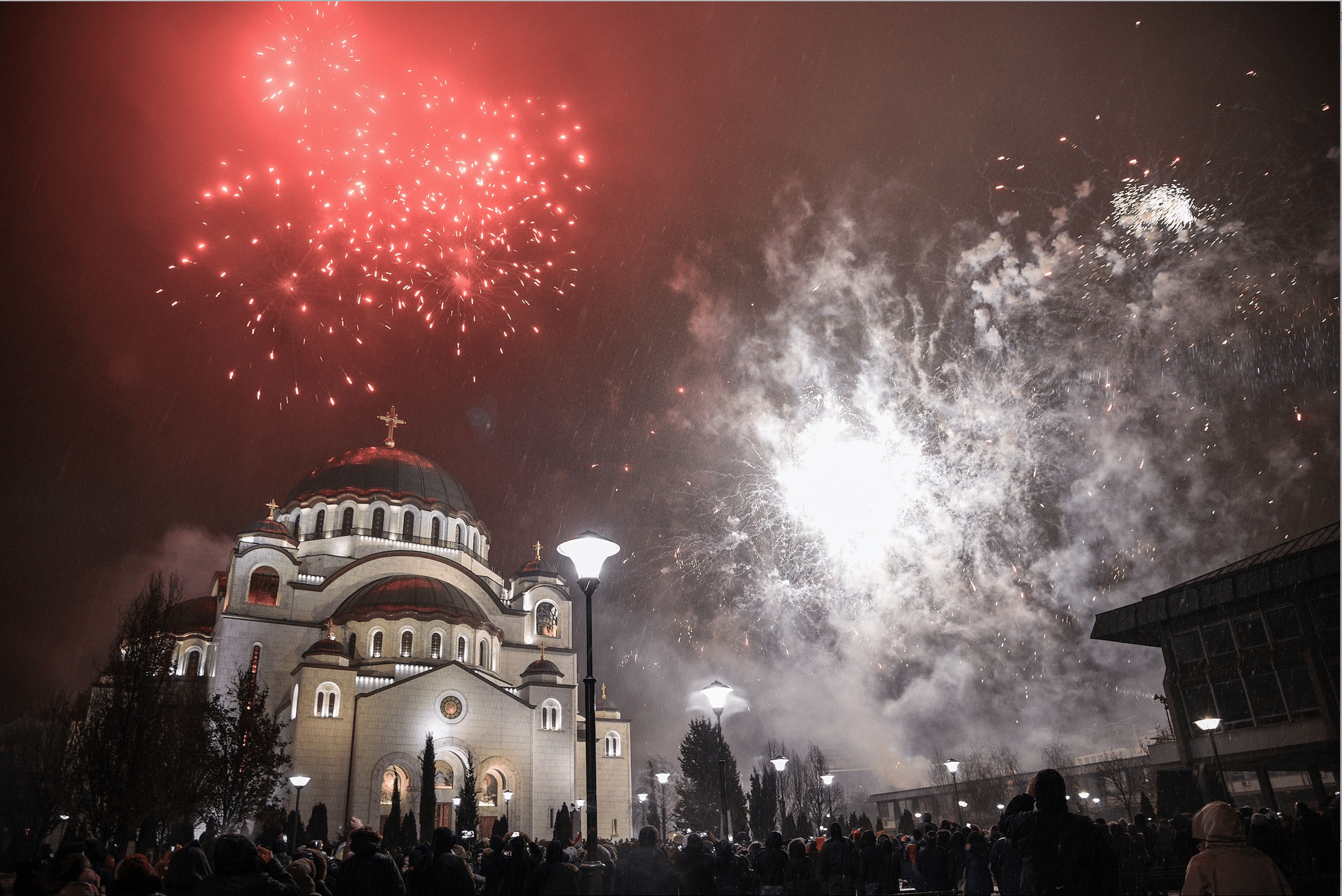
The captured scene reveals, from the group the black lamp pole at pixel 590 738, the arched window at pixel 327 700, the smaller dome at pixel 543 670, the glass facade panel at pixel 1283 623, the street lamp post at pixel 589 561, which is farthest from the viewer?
the smaller dome at pixel 543 670

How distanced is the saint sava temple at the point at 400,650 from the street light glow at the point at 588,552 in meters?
26.5

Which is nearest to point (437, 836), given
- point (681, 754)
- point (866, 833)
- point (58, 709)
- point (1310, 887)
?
point (866, 833)

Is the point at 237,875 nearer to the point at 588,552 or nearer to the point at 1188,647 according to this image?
the point at 588,552

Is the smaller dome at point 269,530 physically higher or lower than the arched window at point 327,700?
higher

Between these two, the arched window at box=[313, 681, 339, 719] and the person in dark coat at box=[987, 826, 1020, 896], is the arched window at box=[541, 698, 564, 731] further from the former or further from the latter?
the person in dark coat at box=[987, 826, 1020, 896]

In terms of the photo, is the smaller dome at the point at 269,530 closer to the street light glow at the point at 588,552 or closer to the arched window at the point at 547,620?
the arched window at the point at 547,620

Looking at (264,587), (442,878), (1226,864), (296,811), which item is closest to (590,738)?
(442,878)

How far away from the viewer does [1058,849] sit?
213 inches

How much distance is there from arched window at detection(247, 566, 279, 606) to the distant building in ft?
118

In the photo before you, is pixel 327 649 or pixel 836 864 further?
pixel 327 649

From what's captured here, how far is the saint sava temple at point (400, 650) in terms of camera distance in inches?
1321

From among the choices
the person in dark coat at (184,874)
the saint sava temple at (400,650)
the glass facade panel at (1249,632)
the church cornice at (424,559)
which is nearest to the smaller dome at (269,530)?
the saint sava temple at (400,650)

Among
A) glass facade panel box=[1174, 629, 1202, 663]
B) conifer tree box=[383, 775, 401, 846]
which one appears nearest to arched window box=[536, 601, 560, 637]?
conifer tree box=[383, 775, 401, 846]

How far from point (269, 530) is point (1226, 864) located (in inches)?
1669
